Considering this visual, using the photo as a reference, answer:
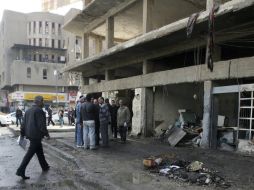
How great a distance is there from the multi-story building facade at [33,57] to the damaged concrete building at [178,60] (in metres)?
36.6

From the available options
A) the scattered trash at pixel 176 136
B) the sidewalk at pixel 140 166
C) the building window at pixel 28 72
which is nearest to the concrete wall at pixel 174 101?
the scattered trash at pixel 176 136

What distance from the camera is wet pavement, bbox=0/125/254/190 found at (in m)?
7.76

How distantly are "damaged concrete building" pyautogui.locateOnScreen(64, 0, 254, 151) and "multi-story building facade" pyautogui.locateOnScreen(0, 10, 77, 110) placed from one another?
120 ft

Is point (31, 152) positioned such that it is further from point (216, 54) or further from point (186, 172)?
point (216, 54)

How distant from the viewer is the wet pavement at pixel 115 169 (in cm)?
776

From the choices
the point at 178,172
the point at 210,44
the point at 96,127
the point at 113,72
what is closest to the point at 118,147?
the point at 96,127

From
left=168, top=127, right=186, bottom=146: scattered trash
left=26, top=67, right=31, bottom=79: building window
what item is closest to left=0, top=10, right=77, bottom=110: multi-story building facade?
left=26, top=67, right=31, bottom=79: building window

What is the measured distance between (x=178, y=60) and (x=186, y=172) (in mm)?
12702

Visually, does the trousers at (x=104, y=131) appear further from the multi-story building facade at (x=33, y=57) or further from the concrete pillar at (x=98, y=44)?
the multi-story building facade at (x=33, y=57)

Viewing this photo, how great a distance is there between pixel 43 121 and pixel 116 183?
2.32 meters

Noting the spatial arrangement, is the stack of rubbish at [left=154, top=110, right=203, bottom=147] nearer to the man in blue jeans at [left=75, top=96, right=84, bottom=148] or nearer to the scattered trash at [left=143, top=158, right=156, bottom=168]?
the man in blue jeans at [left=75, top=96, right=84, bottom=148]

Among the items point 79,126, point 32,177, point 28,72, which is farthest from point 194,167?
point 28,72

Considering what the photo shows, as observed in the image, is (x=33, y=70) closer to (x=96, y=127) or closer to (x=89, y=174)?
(x=96, y=127)

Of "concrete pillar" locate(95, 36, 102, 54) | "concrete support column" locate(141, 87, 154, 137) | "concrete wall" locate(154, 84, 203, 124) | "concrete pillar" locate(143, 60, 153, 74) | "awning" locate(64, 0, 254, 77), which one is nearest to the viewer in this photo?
"awning" locate(64, 0, 254, 77)
